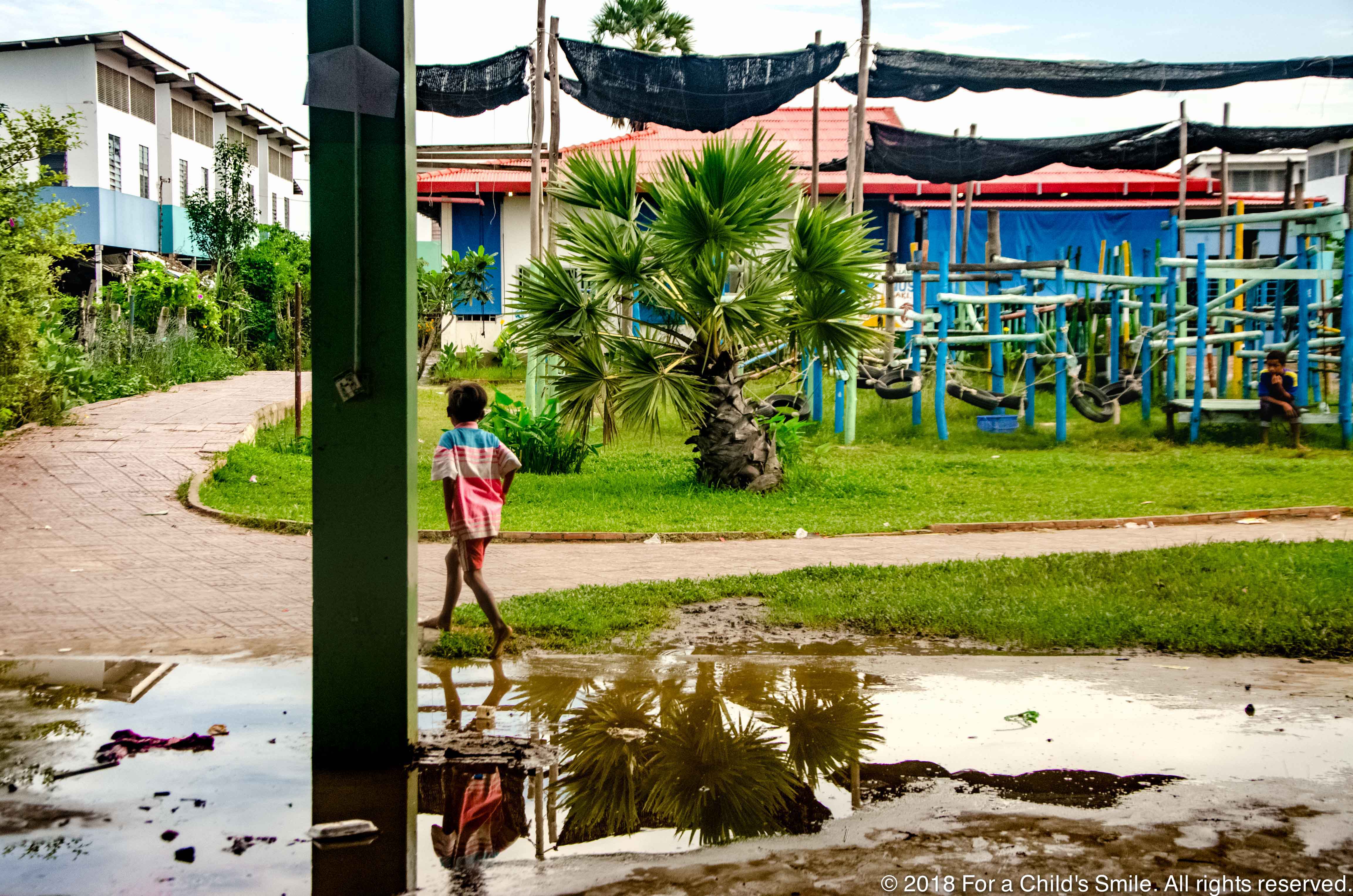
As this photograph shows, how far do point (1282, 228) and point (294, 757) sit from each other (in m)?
17.1

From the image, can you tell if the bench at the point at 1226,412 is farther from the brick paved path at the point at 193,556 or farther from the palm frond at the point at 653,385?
the palm frond at the point at 653,385

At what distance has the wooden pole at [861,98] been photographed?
1537cm

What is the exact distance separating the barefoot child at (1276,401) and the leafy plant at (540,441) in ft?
28.6

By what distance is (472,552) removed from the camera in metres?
6.05

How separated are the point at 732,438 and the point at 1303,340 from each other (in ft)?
27.3

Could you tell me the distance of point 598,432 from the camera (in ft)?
50.2

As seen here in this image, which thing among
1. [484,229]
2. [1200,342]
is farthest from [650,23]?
[1200,342]

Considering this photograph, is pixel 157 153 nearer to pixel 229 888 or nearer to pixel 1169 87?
pixel 1169 87

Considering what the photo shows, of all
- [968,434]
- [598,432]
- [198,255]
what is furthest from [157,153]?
[968,434]

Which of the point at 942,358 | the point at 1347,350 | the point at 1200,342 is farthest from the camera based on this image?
the point at 942,358

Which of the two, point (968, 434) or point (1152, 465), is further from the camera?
point (968, 434)

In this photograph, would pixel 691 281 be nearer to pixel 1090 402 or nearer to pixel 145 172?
pixel 1090 402

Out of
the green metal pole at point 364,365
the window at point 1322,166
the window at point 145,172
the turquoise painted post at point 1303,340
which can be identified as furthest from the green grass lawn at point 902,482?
the window at point 1322,166

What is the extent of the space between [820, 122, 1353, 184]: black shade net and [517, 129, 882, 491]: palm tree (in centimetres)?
608
